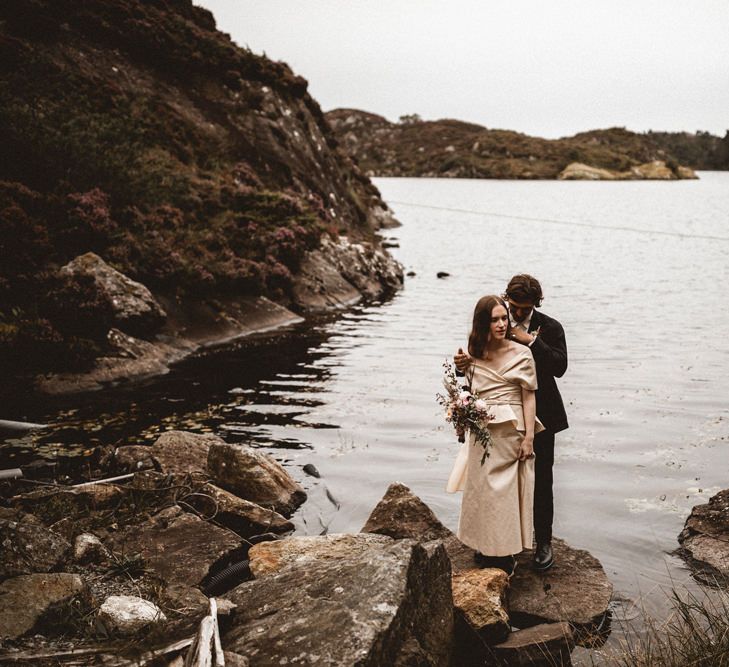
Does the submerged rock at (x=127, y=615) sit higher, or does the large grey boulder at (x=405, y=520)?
the submerged rock at (x=127, y=615)

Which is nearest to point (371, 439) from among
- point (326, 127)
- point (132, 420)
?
point (132, 420)

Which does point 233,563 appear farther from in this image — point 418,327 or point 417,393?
point 418,327

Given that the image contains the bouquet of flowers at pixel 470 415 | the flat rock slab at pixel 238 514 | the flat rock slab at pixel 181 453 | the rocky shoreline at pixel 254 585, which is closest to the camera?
the rocky shoreline at pixel 254 585

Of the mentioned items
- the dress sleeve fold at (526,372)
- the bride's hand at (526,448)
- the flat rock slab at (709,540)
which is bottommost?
the flat rock slab at (709,540)

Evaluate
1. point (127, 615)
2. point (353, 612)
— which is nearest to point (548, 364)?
point (353, 612)

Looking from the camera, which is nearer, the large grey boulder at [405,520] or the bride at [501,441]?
the bride at [501,441]

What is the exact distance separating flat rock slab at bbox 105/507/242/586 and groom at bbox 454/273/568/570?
330cm

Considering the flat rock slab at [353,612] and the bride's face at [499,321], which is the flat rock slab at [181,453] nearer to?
the flat rock slab at [353,612]

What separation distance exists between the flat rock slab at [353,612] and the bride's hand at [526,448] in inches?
50.2

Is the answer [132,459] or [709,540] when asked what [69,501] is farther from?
[709,540]

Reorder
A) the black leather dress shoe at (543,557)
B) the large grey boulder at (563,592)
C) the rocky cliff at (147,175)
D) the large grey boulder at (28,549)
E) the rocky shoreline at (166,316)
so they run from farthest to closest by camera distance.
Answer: the rocky cliff at (147,175) < the rocky shoreline at (166,316) < the black leather dress shoe at (543,557) < the large grey boulder at (563,592) < the large grey boulder at (28,549)

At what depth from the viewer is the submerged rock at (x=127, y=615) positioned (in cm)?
482

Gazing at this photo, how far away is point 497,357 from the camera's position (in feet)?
20.7

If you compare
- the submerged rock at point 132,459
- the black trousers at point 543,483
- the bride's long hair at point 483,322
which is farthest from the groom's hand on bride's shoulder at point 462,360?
the submerged rock at point 132,459
